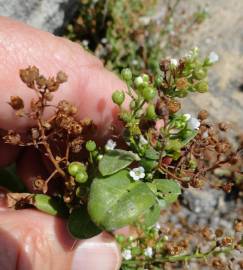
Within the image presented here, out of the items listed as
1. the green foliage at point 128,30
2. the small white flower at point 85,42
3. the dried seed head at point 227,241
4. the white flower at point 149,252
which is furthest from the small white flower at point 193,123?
the small white flower at point 85,42

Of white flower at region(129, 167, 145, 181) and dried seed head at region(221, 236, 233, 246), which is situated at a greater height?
white flower at region(129, 167, 145, 181)

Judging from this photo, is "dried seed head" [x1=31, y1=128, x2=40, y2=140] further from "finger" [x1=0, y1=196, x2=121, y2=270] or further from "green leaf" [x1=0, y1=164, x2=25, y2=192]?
"green leaf" [x1=0, y1=164, x2=25, y2=192]

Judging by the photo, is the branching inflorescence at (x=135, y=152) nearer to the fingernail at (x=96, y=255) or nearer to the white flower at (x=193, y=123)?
the white flower at (x=193, y=123)

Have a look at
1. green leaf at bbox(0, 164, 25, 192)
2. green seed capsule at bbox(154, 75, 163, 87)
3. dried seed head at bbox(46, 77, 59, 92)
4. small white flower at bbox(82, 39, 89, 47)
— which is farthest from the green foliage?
dried seed head at bbox(46, 77, 59, 92)

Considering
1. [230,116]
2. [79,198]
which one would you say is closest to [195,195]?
[230,116]

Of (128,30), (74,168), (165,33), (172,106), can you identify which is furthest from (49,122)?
(165,33)

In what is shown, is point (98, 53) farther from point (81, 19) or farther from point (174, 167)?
point (174, 167)
